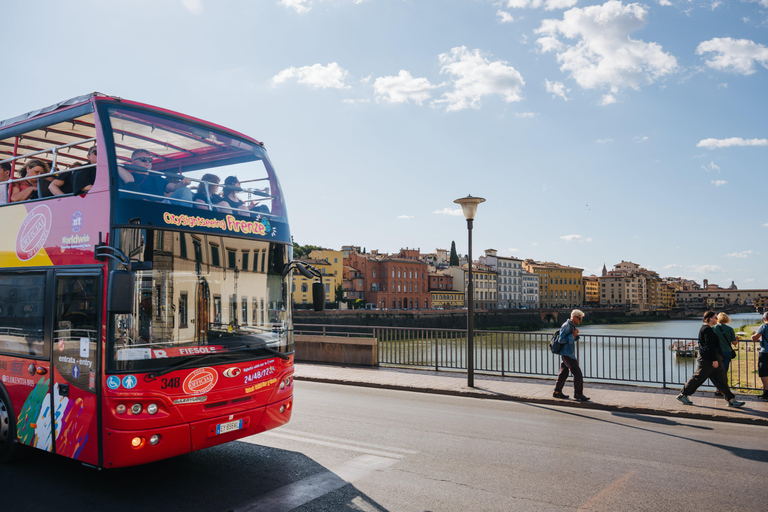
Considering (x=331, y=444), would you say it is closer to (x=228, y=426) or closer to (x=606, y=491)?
(x=228, y=426)

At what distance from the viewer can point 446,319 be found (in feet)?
312

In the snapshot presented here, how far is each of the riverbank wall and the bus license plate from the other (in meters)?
66.3

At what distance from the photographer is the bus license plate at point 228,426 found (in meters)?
5.48

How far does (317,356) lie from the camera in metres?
16.3

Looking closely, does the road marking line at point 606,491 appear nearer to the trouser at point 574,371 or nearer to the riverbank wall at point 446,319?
the trouser at point 574,371

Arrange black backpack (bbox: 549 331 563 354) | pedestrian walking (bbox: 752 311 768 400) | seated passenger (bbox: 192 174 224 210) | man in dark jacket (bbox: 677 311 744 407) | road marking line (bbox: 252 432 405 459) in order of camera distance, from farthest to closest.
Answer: black backpack (bbox: 549 331 563 354)
pedestrian walking (bbox: 752 311 768 400)
man in dark jacket (bbox: 677 311 744 407)
road marking line (bbox: 252 432 405 459)
seated passenger (bbox: 192 174 224 210)

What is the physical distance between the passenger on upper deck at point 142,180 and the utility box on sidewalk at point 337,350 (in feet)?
33.7

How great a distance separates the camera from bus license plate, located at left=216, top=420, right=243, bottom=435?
5.48 m

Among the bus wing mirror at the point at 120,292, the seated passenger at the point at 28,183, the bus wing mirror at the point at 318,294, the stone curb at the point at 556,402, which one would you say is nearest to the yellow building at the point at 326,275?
the stone curb at the point at 556,402

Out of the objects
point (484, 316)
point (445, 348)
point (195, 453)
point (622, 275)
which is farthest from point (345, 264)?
point (195, 453)

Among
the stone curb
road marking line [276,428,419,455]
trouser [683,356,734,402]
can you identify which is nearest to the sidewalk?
the stone curb

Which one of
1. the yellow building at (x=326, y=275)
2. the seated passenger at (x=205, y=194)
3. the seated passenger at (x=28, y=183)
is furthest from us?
the yellow building at (x=326, y=275)

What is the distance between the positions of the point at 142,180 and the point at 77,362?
70.9 inches

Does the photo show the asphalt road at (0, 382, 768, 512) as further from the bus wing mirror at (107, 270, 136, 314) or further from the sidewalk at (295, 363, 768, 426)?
the bus wing mirror at (107, 270, 136, 314)
